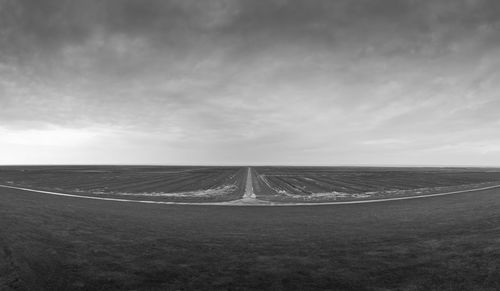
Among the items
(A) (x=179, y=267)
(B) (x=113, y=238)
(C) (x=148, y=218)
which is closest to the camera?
(A) (x=179, y=267)

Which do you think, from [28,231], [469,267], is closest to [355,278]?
[469,267]

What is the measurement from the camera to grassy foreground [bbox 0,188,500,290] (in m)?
6.02

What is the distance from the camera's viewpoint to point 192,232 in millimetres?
11680

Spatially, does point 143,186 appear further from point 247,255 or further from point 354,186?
point 247,255

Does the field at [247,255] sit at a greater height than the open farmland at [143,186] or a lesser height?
greater

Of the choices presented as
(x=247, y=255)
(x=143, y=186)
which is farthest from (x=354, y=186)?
(x=247, y=255)

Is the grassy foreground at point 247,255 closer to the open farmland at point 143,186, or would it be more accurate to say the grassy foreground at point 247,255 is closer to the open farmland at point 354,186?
the open farmland at point 143,186

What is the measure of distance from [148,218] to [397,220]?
14.5 meters

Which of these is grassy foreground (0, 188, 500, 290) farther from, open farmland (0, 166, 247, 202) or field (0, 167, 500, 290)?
open farmland (0, 166, 247, 202)

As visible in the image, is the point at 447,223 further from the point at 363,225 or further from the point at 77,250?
the point at 77,250

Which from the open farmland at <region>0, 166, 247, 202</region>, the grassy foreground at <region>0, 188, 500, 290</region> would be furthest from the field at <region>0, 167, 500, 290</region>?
the open farmland at <region>0, 166, 247, 202</region>

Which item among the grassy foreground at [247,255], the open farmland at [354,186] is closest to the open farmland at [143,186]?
the open farmland at [354,186]

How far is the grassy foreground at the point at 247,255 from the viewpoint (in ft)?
19.7

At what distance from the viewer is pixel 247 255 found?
27.0 ft
